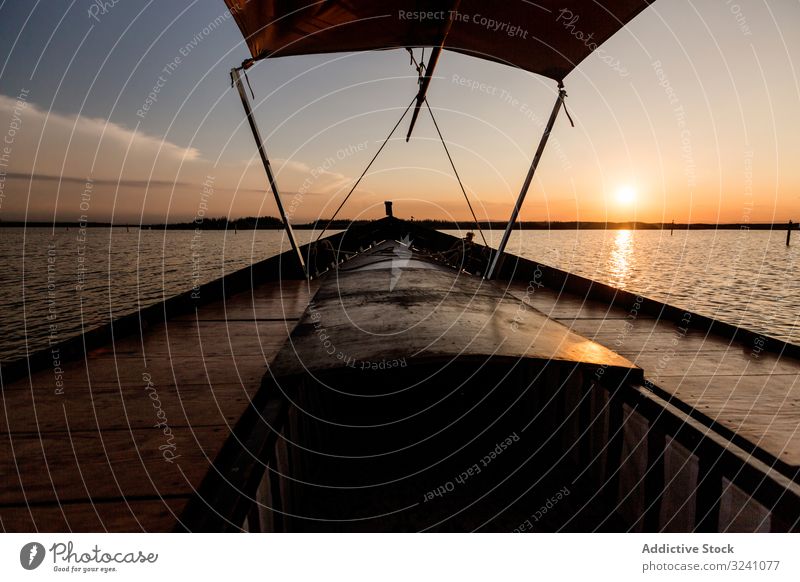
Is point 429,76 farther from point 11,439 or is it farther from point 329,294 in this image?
point 11,439

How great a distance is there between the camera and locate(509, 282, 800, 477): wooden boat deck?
3.23 metres

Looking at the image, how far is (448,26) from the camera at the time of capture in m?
7.29

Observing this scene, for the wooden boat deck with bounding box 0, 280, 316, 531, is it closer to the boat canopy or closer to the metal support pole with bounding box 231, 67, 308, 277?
the metal support pole with bounding box 231, 67, 308, 277

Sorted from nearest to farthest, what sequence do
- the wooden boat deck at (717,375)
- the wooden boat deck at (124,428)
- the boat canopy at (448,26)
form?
the wooden boat deck at (124,428)
the wooden boat deck at (717,375)
the boat canopy at (448,26)

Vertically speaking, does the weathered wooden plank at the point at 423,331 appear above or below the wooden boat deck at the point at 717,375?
above

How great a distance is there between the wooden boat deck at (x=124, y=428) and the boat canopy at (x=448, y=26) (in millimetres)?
5667

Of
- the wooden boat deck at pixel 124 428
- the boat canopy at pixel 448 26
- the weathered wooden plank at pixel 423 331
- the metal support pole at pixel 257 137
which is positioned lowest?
the wooden boat deck at pixel 124 428

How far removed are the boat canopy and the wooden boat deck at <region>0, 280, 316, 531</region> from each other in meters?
5.67

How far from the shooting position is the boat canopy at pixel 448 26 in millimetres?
7148

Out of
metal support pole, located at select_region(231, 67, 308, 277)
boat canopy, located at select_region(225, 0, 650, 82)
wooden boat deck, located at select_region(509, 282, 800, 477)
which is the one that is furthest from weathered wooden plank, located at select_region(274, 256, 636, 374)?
boat canopy, located at select_region(225, 0, 650, 82)

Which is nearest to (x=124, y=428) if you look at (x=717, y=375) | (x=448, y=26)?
(x=717, y=375)

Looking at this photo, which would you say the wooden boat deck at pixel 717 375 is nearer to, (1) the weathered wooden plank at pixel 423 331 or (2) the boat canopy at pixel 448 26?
(1) the weathered wooden plank at pixel 423 331

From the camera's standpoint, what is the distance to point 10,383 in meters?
4.61

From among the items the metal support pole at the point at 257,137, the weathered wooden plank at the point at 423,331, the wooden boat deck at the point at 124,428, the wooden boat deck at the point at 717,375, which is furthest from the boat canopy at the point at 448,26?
the wooden boat deck at the point at 124,428
